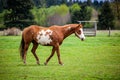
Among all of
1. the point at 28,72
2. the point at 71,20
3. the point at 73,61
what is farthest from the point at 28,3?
the point at 28,72

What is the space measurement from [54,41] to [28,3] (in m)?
9.00

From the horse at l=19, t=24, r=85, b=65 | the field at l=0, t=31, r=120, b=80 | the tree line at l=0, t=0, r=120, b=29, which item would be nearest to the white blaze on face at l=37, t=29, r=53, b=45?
the horse at l=19, t=24, r=85, b=65

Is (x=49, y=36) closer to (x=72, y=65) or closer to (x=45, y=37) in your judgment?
(x=45, y=37)

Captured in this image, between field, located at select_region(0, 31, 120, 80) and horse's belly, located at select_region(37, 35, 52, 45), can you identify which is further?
horse's belly, located at select_region(37, 35, 52, 45)

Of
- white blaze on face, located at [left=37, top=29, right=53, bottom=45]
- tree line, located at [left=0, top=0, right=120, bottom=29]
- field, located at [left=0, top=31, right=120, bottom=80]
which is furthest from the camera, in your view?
tree line, located at [left=0, top=0, right=120, bottom=29]

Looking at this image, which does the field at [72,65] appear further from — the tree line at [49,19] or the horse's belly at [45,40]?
the tree line at [49,19]

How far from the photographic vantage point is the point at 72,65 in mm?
15094

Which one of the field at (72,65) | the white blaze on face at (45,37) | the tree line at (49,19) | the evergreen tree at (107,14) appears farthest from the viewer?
the tree line at (49,19)

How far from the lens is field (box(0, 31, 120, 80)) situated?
12.4 m

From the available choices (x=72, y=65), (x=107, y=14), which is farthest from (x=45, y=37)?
(x=107, y=14)

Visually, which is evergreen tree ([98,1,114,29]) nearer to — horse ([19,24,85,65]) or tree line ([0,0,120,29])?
tree line ([0,0,120,29])

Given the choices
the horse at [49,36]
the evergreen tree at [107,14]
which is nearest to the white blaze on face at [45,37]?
the horse at [49,36]

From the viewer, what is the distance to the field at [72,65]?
1242 cm

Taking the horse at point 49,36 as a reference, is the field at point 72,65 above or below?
below
